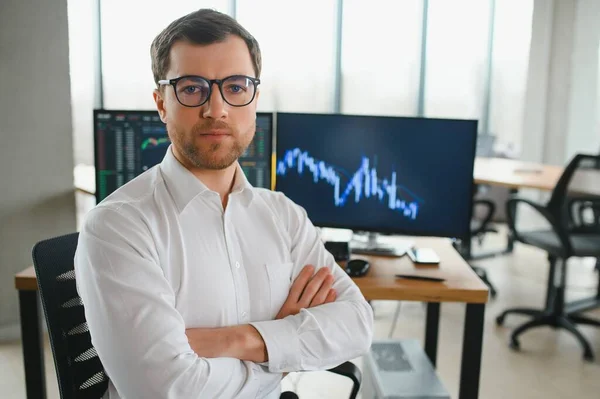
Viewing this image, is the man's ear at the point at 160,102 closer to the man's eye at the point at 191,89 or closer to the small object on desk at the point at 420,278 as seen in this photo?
the man's eye at the point at 191,89

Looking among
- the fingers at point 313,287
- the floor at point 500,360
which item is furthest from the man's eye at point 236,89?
the floor at point 500,360

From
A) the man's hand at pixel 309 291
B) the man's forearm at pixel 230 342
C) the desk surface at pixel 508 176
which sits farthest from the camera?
the desk surface at pixel 508 176

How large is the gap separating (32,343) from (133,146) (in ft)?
2.57

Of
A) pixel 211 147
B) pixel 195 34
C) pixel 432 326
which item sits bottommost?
pixel 432 326

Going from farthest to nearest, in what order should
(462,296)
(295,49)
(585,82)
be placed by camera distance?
(295,49) → (585,82) → (462,296)

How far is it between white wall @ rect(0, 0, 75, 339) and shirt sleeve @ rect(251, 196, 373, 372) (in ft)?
6.11

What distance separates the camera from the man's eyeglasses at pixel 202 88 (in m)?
1.22

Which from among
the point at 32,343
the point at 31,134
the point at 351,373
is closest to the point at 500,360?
the point at 351,373

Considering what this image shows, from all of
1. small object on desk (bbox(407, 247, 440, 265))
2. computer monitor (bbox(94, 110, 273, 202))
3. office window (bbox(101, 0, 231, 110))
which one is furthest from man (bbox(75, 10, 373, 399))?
office window (bbox(101, 0, 231, 110))

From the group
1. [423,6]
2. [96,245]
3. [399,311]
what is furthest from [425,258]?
[423,6]

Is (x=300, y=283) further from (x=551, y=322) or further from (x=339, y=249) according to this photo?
(x=551, y=322)

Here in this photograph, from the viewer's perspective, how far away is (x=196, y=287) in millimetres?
1243

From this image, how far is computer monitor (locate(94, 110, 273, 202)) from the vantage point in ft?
7.00

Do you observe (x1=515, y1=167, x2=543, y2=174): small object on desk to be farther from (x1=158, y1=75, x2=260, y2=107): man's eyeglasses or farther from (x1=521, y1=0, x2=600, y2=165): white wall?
(x1=158, y1=75, x2=260, y2=107): man's eyeglasses
